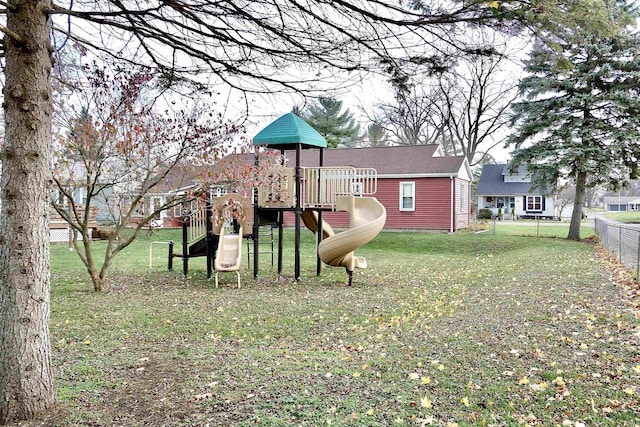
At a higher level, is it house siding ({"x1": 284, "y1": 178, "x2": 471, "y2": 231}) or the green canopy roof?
the green canopy roof

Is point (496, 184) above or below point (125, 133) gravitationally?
above

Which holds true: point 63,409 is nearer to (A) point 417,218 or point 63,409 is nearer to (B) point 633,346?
(B) point 633,346

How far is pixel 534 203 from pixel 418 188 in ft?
72.4

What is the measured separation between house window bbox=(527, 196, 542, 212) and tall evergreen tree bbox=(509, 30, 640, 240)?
74.9 feet

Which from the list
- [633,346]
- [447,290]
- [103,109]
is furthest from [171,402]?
[447,290]

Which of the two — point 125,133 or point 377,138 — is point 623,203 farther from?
point 125,133

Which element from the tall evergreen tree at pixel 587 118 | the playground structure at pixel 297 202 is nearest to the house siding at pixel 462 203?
the tall evergreen tree at pixel 587 118

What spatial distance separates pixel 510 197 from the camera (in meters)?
40.2

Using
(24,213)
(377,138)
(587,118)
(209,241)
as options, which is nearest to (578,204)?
(587,118)

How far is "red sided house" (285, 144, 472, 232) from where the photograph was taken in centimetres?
2109

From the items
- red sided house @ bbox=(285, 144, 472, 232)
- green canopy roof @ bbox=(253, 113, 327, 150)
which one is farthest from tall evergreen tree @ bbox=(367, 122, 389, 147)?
green canopy roof @ bbox=(253, 113, 327, 150)

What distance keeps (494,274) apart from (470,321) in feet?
15.7

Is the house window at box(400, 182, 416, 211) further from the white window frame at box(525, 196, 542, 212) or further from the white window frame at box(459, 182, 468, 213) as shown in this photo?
the white window frame at box(525, 196, 542, 212)

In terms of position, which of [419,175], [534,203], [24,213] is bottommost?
[24,213]
